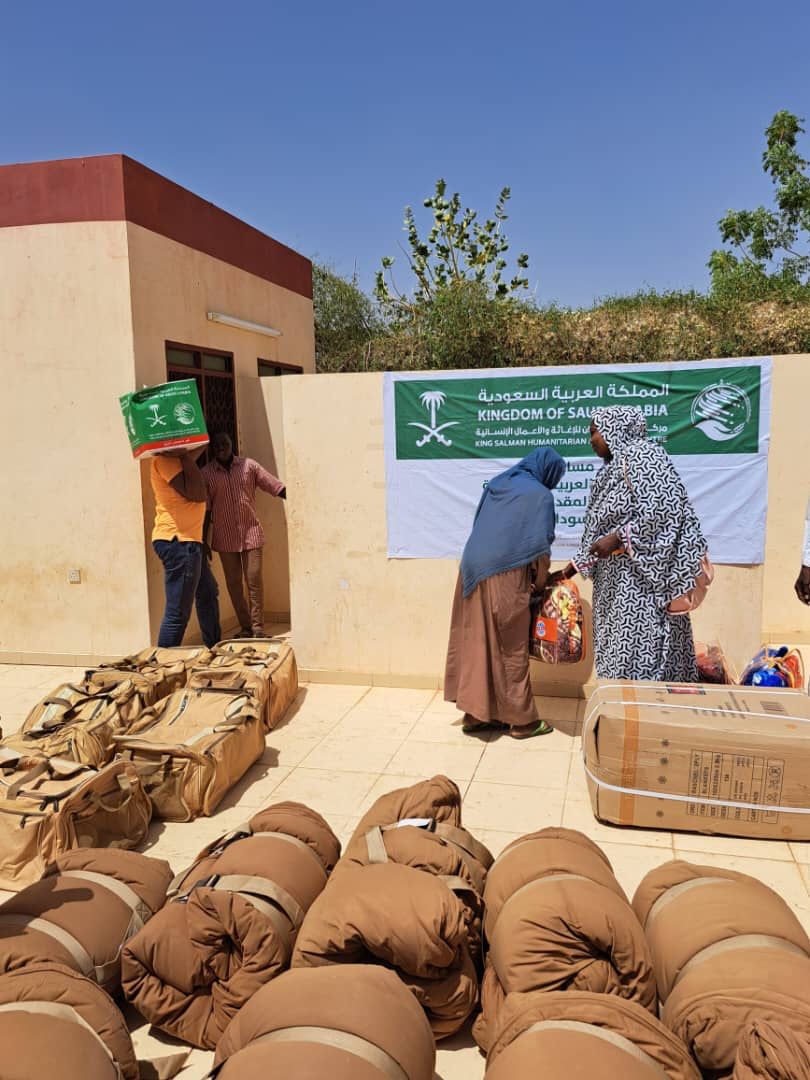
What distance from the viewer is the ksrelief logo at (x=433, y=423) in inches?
218

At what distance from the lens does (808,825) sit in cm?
355

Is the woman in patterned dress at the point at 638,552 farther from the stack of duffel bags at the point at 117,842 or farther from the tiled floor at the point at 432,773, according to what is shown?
the stack of duffel bags at the point at 117,842

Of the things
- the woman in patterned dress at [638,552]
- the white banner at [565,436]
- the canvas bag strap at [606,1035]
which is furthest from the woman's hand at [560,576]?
the canvas bag strap at [606,1035]

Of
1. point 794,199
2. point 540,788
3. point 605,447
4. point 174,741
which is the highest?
point 794,199

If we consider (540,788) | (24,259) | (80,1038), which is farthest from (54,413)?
(80,1038)

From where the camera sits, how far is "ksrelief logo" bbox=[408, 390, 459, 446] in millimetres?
5531

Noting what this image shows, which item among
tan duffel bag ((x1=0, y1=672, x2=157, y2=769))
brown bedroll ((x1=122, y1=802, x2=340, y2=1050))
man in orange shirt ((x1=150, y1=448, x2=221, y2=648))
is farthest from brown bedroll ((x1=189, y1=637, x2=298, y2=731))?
brown bedroll ((x1=122, y1=802, x2=340, y2=1050))

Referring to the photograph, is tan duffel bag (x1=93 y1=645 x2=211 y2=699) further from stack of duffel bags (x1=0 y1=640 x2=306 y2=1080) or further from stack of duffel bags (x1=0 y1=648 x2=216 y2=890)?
stack of duffel bags (x1=0 y1=648 x2=216 y2=890)

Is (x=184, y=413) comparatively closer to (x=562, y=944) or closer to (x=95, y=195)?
(x=95, y=195)

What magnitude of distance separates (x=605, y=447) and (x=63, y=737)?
303cm

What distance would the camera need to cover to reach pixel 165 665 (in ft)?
17.1

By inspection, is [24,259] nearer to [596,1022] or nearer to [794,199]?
[596,1022]

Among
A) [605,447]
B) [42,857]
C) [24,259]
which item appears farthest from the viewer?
[24,259]

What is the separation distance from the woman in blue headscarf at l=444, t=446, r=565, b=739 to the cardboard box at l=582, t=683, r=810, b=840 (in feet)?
3.36
